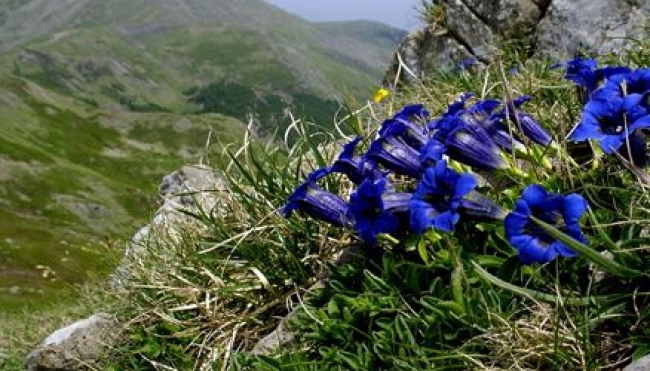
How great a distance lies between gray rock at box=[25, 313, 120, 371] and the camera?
5.23m

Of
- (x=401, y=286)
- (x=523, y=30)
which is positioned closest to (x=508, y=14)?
(x=523, y=30)

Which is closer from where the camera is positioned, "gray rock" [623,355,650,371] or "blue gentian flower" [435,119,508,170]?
"gray rock" [623,355,650,371]

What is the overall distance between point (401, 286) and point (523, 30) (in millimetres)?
7103

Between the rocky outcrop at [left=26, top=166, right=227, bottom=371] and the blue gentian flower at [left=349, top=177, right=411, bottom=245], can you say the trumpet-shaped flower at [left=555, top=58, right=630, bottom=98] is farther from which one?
the rocky outcrop at [left=26, top=166, right=227, bottom=371]

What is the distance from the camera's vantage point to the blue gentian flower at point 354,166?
3.77 metres

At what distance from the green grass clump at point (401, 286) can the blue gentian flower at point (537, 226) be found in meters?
0.12

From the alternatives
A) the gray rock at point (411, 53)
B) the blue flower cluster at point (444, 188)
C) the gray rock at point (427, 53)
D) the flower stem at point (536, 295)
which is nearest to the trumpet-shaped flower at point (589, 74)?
the blue flower cluster at point (444, 188)

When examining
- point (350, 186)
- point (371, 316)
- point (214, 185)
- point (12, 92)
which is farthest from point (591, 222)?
point (12, 92)

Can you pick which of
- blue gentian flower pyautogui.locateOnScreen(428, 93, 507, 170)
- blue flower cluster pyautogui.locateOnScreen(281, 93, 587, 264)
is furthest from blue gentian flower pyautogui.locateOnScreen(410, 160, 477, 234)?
blue gentian flower pyautogui.locateOnScreen(428, 93, 507, 170)

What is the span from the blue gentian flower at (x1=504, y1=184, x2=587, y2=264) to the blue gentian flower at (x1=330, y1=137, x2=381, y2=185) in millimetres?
1057

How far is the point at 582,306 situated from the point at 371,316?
96 centimetres

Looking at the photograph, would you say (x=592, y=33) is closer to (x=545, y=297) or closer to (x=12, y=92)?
(x=545, y=297)

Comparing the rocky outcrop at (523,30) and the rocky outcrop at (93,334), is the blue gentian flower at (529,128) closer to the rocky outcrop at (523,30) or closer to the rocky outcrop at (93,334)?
the rocky outcrop at (93,334)

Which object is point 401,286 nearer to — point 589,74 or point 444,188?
point 444,188
